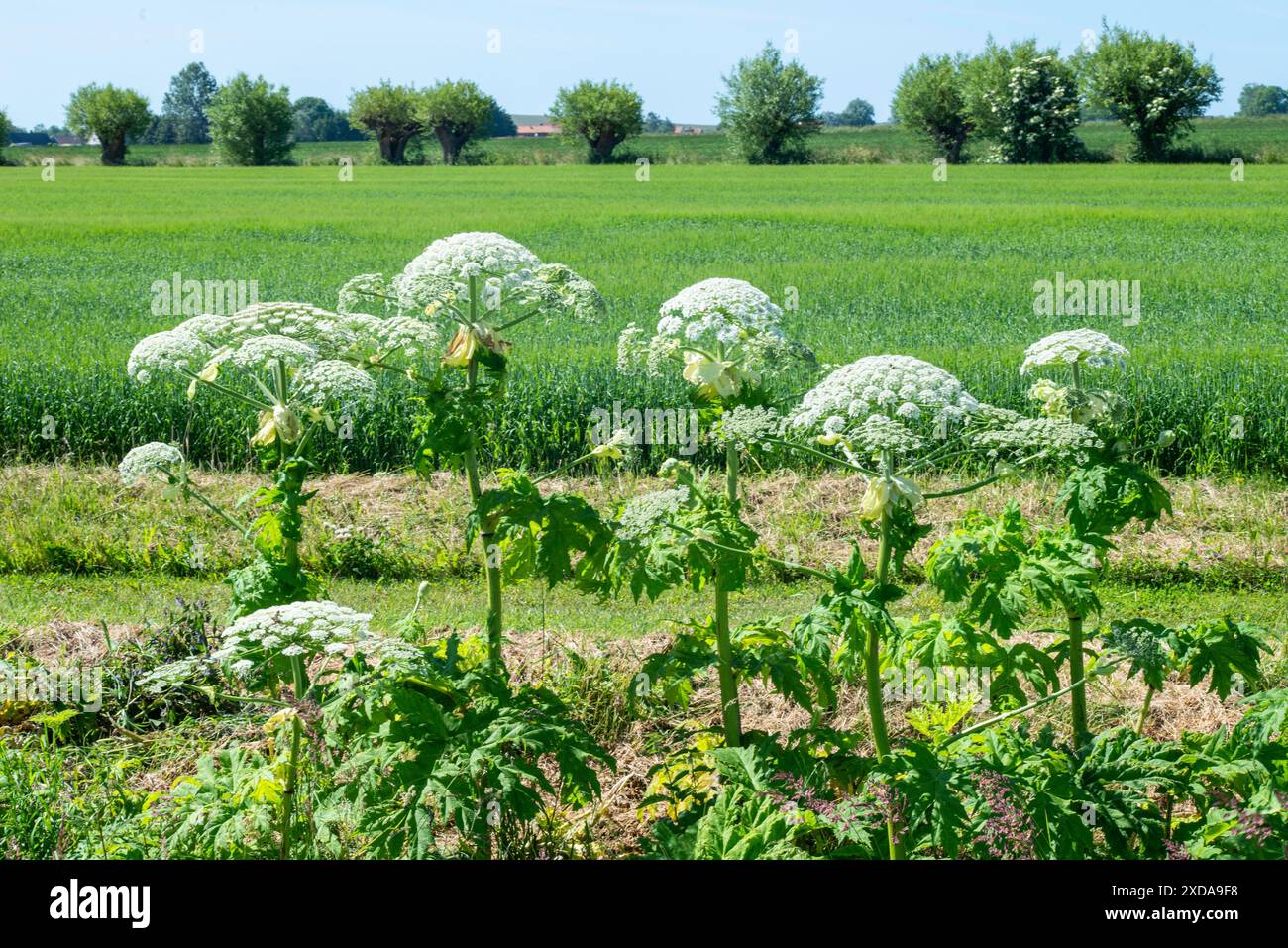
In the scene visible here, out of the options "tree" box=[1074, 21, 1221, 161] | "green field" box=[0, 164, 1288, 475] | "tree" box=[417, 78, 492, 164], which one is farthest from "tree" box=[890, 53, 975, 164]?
"green field" box=[0, 164, 1288, 475]

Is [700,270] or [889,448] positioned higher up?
[700,270]

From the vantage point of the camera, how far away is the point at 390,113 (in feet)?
316

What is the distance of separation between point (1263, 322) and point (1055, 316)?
2.34m

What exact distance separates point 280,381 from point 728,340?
5.18 ft

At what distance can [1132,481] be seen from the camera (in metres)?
3.87

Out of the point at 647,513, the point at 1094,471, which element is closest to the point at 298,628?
the point at 647,513

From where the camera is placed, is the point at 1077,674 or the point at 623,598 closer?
the point at 1077,674

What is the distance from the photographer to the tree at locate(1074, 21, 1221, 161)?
6425 cm

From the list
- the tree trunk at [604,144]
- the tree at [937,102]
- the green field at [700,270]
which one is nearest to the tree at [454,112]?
the tree trunk at [604,144]

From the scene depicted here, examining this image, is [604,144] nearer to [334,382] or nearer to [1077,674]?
[334,382]

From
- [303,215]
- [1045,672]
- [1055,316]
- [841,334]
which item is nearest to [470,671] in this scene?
[1045,672]

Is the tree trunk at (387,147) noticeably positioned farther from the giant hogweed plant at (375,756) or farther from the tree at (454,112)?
the giant hogweed plant at (375,756)

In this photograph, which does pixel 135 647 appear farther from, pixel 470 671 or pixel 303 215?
pixel 303 215

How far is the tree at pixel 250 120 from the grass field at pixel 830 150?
213 centimetres
